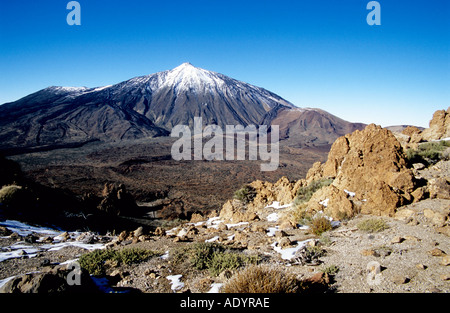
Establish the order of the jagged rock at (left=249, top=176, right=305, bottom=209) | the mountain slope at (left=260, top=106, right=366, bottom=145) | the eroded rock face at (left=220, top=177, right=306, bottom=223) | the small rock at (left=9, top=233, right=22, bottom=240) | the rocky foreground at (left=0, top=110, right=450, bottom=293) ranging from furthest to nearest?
the mountain slope at (left=260, top=106, right=366, bottom=145)
the jagged rock at (left=249, top=176, right=305, bottom=209)
the eroded rock face at (left=220, top=177, right=306, bottom=223)
the small rock at (left=9, top=233, right=22, bottom=240)
the rocky foreground at (left=0, top=110, right=450, bottom=293)

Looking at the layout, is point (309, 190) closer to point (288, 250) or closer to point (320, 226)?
point (320, 226)

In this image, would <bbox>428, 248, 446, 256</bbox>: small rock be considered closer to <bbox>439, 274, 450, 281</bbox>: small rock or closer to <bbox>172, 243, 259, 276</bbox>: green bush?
<bbox>439, 274, 450, 281</bbox>: small rock

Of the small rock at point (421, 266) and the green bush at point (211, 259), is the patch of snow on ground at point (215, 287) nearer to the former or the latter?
the green bush at point (211, 259)

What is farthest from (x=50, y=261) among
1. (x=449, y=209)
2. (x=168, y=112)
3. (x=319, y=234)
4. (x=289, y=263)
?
(x=168, y=112)

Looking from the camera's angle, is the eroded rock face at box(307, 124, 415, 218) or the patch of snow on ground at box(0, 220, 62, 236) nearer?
the eroded rock face at box(307, 124, 415, 218)

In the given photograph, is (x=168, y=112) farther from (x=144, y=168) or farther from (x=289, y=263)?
(x=289, y=263)

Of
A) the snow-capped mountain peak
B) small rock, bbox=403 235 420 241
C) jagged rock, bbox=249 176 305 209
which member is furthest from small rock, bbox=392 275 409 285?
the snow-capped mountain peak

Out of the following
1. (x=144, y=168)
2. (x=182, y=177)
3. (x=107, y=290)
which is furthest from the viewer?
(x=144, y=168)
